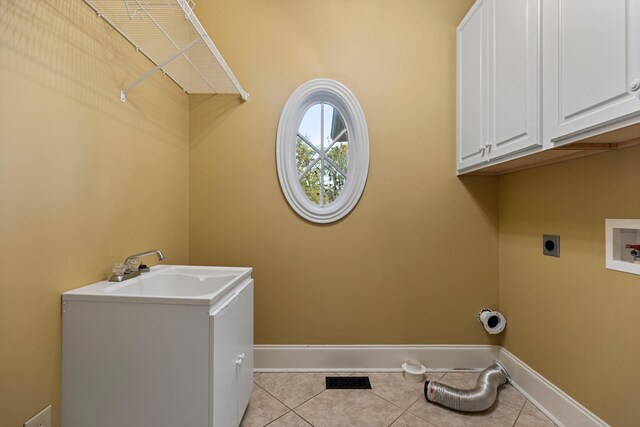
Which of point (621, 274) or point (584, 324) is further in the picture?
point (584, 324)

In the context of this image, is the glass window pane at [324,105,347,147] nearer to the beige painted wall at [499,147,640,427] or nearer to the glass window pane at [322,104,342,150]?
the glass window pane at [322,104,342,150]

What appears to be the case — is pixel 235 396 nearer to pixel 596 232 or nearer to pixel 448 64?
pixel 596 232

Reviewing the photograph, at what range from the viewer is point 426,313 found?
194 centimetres

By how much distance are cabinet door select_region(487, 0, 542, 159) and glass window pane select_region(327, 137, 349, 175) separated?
3.18 ft

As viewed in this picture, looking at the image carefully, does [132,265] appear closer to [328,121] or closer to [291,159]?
[291,159]

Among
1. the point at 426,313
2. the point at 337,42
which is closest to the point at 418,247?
the point at 426,313

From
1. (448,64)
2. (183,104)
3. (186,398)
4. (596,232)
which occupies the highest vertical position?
(448,64)

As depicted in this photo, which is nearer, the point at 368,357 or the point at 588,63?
the point at 588,63

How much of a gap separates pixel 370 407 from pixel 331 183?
4.93 ft

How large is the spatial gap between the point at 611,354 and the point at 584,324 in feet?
0.50

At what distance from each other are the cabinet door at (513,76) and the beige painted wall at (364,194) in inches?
17.8

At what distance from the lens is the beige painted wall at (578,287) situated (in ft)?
3.75

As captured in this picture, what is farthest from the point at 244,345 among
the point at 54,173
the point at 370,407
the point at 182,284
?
the point at 54,173

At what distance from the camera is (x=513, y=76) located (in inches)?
53.1
